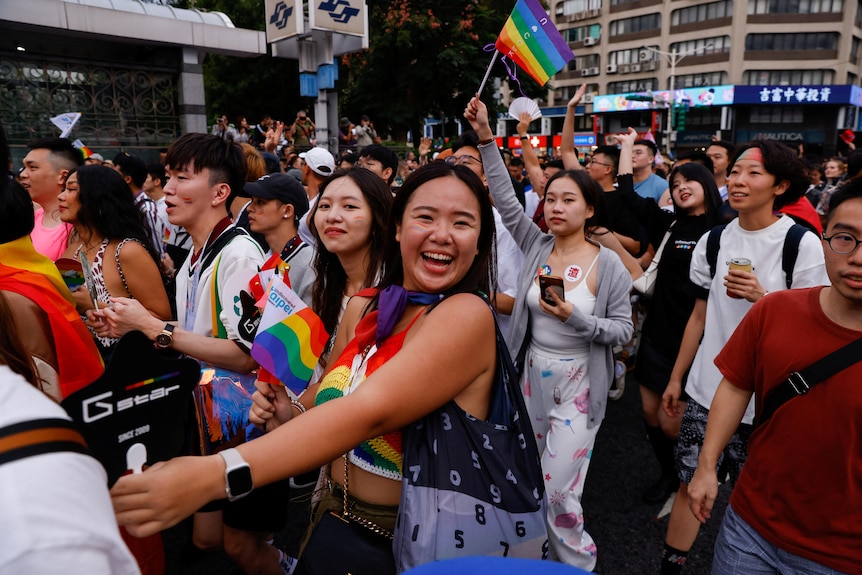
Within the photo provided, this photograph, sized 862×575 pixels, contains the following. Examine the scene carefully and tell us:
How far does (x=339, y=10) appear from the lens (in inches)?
401

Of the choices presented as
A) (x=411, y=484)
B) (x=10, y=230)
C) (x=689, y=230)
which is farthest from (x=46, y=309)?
(x=689, y=230)


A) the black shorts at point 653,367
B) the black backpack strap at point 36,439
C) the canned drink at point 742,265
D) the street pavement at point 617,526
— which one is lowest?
the street pavement at point 617,526

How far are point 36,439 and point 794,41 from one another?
55.0 metres

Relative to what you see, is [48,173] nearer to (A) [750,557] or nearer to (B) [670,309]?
(B) [670,309]

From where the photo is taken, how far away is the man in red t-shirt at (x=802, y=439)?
1.83 metres

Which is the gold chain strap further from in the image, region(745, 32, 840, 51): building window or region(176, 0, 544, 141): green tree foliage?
region(745, 32, 840, 51): building window

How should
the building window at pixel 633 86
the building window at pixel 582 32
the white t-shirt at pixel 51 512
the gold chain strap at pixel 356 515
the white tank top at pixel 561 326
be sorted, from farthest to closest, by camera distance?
the building window at pixel 582 32 < the building window at pixel 633 86 < the white tank top at pixel 561 326 < the gold chain strap at pixel 356 515 < the white t-shirt at pixel 51 512

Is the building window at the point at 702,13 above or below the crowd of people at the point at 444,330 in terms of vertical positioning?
above

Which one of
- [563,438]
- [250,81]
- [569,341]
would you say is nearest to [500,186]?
[569,341]

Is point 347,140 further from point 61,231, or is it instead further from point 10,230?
point 10,230

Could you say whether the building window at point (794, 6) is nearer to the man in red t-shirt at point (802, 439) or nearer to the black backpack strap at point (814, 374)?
the man in red t-shirt at point (802, 439)

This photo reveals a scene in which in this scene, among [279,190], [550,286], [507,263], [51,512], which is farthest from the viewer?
[507,263]

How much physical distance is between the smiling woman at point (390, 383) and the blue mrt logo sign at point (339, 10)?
9.30 meters

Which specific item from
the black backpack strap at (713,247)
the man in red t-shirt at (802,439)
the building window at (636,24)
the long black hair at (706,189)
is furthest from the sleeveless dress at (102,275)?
the building window at (636,24)
